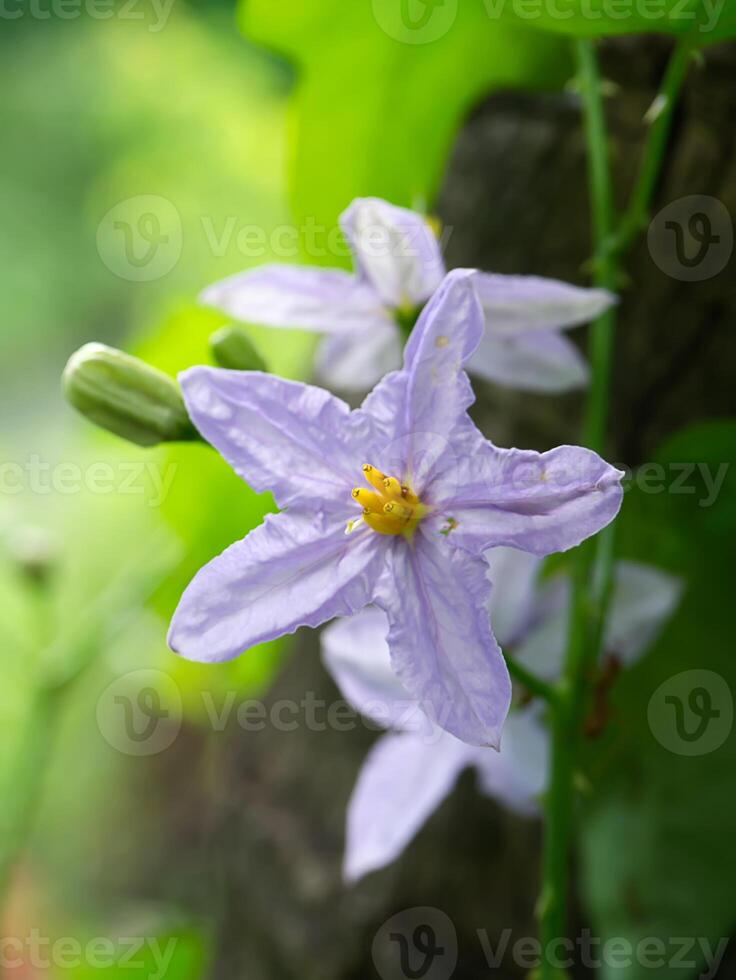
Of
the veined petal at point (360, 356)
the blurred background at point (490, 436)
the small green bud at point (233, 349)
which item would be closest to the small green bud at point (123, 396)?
the small green bud at point (233, 349)

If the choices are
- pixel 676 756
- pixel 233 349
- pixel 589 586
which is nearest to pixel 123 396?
pixel 233 349

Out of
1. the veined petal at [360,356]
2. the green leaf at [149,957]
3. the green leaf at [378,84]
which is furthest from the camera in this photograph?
the green leaf at [149,957]

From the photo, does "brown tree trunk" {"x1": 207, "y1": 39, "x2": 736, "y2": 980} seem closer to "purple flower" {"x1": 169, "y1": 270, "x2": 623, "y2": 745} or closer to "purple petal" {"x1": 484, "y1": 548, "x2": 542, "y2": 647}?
"purple petal" {"x1": 484, "y1": 548, "x2": 542, "y2": 647}

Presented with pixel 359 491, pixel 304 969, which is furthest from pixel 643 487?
pixel 304 969

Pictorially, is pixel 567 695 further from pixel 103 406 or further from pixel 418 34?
pixel 418 34

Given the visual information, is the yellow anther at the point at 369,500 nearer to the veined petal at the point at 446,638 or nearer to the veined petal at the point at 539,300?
the veined petal at the point at 446,638

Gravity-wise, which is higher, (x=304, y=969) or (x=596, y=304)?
(x=596, y=304)

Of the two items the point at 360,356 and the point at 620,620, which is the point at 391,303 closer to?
the point at 360,356
